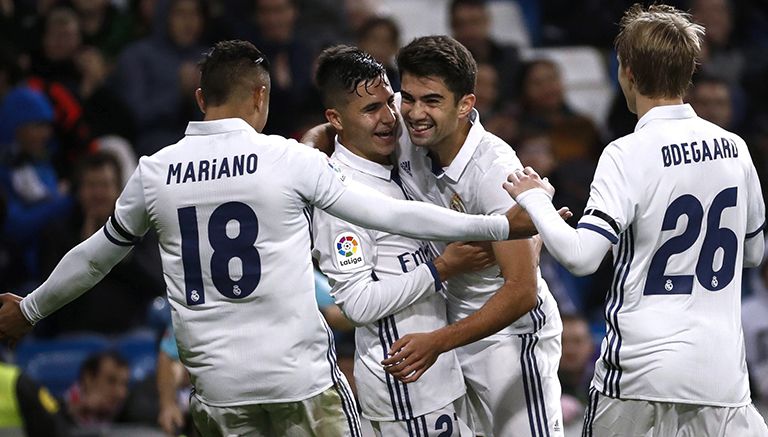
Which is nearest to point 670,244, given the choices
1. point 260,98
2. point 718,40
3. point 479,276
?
point 479,276

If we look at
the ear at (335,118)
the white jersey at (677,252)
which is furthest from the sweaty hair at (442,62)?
the white jersey at (677,252)

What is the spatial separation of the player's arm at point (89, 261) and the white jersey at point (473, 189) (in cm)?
102

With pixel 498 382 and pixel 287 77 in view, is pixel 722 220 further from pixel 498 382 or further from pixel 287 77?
pixel 287 77

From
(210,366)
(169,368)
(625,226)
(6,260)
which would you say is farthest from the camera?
(6,260)

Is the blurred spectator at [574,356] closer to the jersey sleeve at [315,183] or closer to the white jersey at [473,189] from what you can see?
the white jersey at [473,189]

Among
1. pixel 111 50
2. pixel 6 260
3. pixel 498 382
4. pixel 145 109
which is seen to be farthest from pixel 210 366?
pixel 111 50

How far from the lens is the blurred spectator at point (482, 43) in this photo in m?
9.84

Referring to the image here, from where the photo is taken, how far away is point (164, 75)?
9164mm

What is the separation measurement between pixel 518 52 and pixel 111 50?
3.24 metres

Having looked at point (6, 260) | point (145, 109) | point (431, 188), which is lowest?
point (6, 260)

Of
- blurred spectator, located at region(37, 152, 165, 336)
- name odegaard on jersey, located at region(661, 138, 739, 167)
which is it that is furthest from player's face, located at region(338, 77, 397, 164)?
blurred spectator, located at region(37, 152, 165, 336)

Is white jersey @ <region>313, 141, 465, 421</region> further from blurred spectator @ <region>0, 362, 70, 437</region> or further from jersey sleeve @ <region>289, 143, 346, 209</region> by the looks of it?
blurred spectator @ <region>0, 362, 70, 437</region>

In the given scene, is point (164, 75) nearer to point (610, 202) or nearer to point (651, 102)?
point (651, 102)

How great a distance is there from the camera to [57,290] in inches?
176
